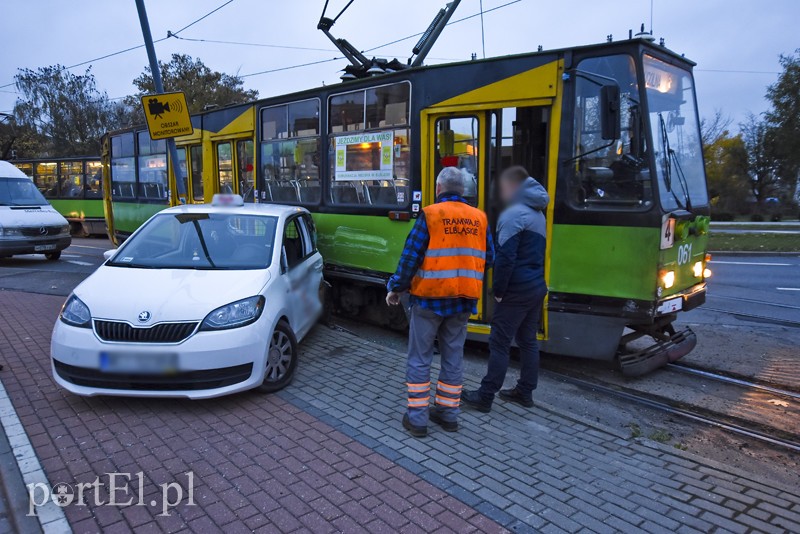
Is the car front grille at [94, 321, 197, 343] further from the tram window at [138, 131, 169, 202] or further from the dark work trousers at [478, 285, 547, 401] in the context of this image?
the tram window at [138, 131, 169, 202]

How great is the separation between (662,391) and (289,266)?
3.82 metres

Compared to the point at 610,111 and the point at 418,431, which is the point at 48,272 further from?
the point at 610,111

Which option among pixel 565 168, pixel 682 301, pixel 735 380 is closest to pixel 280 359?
pixel 565 168

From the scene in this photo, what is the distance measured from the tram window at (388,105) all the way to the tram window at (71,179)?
19.6 metres

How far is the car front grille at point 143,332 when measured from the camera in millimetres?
4047

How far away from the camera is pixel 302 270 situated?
5.93m

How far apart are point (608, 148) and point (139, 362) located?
4.31 m

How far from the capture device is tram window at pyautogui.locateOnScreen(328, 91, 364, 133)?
22.2 feet

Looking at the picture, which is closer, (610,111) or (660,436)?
(660,436)

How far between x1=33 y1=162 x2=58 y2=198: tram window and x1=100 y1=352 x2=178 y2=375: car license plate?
22455 millimetres

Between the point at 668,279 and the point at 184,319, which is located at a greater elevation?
the point at 668,279

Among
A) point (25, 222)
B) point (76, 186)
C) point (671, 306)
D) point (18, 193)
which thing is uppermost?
point (76, 186)

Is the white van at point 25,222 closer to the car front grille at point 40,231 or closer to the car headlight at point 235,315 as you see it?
the car front grille at point 40,231

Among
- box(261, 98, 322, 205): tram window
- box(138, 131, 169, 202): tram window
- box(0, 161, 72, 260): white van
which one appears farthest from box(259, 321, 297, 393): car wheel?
box(0, 161, 72, 260): white van
